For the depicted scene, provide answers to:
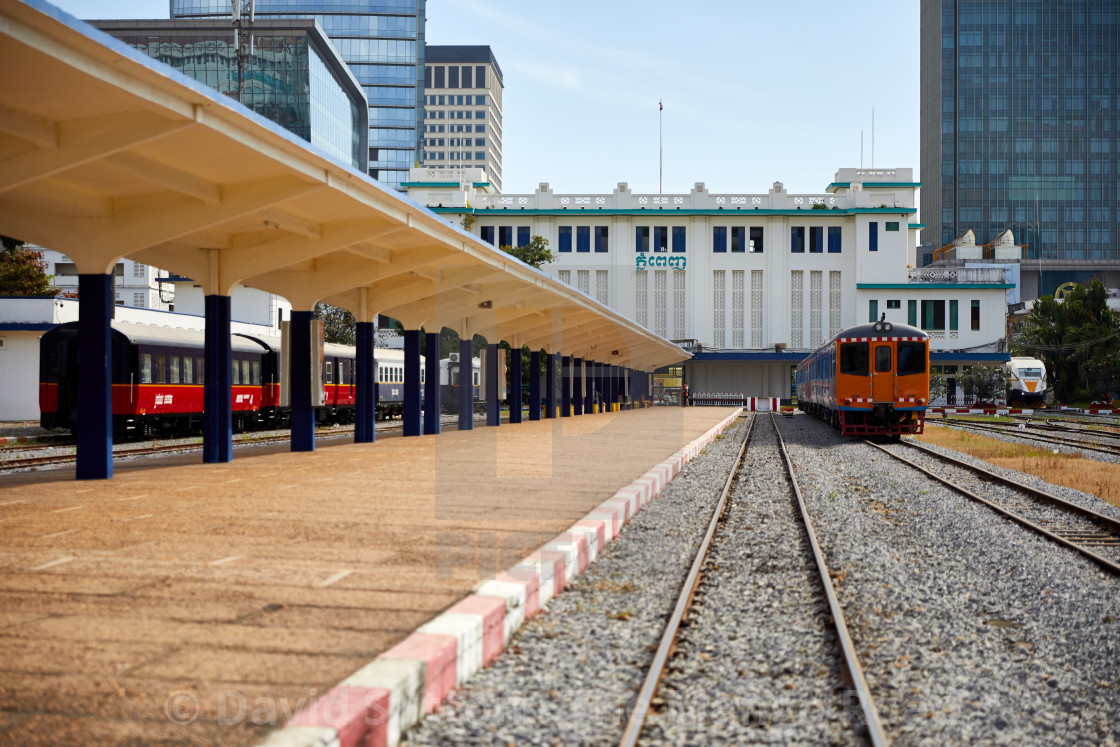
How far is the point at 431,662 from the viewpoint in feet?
13.8

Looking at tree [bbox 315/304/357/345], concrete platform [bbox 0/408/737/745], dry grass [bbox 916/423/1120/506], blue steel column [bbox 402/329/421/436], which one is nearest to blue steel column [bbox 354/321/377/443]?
blue steel column [bbox 402/329/421/436]

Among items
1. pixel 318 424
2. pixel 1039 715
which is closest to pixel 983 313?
pixel 318 424

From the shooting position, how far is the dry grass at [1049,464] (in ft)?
45.9

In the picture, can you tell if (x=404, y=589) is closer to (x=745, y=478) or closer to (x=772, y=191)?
(x=745, y=478)

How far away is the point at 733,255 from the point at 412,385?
160ft

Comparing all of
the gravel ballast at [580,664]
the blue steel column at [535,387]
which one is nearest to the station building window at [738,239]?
the blue steel column at [535,387]

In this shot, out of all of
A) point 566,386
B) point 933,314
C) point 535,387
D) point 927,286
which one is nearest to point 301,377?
point 535,387

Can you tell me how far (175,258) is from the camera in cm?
1389

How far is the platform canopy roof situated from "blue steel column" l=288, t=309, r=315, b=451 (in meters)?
0.69

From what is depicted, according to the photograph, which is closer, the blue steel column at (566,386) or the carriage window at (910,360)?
the carriage window at (910,360)

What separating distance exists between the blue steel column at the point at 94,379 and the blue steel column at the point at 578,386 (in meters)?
31.7

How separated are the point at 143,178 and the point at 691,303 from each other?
5887 cm

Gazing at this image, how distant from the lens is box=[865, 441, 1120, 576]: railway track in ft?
29.2

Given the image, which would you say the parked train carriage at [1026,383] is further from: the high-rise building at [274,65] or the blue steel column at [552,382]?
the high-rise building at [274,65]
